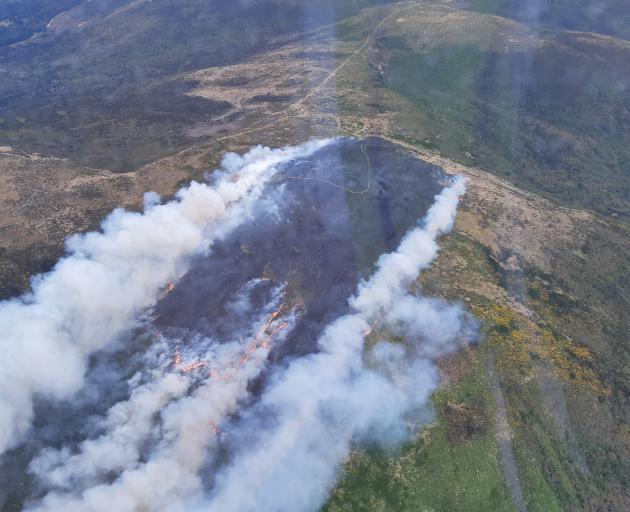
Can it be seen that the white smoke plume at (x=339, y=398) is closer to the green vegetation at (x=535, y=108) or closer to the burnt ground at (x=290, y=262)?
the burnt ground at (x=290, y=262)

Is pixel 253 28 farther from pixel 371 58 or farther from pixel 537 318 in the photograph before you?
pixel 537 318

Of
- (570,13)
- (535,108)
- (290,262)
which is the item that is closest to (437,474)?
(290,262)

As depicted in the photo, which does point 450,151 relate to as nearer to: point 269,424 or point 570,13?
point 269,424

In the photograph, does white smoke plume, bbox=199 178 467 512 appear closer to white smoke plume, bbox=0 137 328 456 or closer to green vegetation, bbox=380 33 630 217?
white smoke plume, bbox=0 137 328 456

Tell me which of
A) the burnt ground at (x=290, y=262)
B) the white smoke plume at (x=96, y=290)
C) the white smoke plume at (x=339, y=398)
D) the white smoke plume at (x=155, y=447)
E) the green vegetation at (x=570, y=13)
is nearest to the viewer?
the white smoke plume at (x=155, y=447)

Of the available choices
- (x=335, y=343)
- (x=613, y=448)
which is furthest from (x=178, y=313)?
(x=613, y=448)

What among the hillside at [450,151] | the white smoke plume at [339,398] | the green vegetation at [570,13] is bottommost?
the green vegetation at [570,13]

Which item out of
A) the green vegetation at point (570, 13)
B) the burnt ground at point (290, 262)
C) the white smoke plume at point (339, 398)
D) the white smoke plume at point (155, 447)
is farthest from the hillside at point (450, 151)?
the burnt ground at point (290, 262)

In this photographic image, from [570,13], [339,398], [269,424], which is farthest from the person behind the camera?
[570,13]
